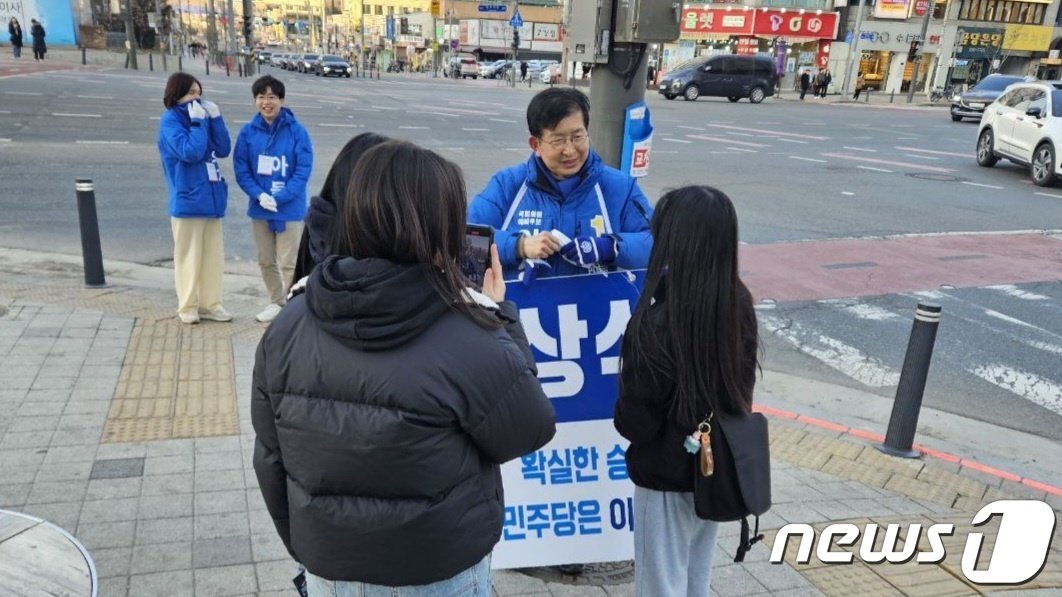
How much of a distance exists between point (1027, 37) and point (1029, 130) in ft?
155

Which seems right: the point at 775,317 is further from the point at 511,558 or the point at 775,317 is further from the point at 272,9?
the point at 272,9

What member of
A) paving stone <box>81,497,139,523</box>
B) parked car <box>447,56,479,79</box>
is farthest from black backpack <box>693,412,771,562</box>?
parked car <box>447,56,479,79</box>

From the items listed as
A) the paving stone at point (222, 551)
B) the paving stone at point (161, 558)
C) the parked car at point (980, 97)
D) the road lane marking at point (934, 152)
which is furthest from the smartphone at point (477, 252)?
the parked car at point (980, 97)

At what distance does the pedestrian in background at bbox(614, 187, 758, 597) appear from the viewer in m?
2.19

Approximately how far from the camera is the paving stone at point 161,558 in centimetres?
316

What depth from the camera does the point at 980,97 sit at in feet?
91.8

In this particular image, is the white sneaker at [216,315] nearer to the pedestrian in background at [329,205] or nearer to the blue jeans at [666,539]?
the pedestrian in background at [329,205]

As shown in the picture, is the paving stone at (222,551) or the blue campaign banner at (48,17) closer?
the paving stone at (222,551)

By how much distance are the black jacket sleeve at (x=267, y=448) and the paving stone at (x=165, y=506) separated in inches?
74.7

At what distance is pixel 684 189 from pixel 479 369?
935mm

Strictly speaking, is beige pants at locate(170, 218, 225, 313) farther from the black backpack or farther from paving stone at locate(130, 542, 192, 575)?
the black backpack

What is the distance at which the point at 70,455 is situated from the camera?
4020 mm

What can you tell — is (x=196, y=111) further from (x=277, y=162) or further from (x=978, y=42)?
(x=978, y=42)

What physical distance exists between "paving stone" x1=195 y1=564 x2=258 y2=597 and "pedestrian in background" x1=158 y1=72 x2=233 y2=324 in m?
3.38
